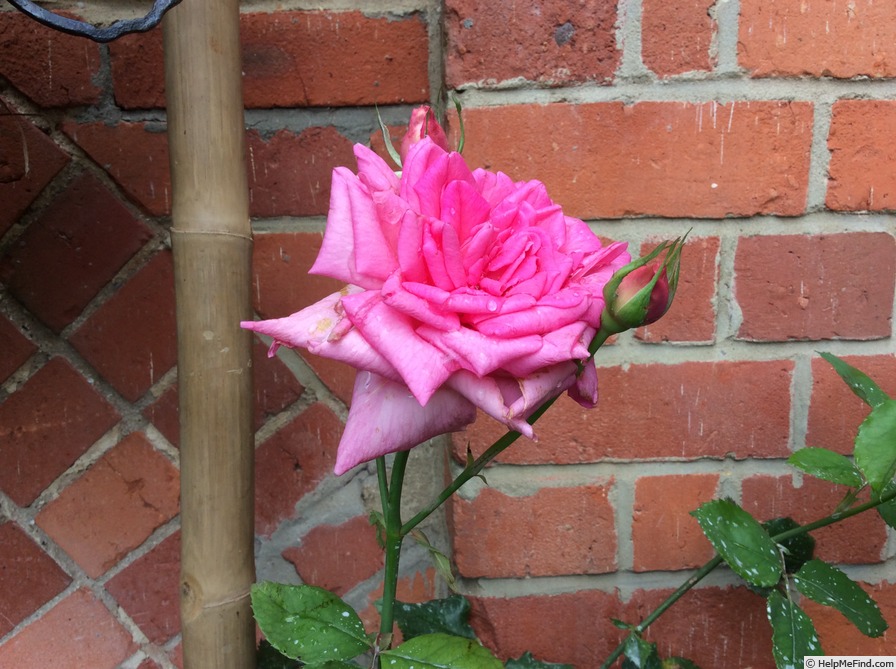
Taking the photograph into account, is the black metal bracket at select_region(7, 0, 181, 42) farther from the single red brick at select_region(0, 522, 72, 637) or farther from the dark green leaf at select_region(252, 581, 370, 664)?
the single red brick at select_region(0, 522, 72, 637)

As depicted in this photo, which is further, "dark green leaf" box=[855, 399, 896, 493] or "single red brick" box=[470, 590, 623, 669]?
"single red brick" box=[470, 590, 623, 669]

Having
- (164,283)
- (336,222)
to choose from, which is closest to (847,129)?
(336,222)

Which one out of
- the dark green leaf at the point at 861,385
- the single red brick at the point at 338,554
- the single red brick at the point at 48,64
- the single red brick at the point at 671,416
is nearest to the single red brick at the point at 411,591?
the single red brick at the point at 338,554

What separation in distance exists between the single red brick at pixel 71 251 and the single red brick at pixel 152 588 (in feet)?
0.68

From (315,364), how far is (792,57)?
43 centimetres

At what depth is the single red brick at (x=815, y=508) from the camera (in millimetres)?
551

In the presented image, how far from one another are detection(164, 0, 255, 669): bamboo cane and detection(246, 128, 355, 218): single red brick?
19 centimetres

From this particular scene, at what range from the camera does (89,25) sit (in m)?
0.26

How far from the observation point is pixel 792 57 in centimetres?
50

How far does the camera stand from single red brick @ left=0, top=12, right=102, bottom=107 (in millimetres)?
515

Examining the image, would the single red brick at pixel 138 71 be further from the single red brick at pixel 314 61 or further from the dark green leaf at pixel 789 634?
the dark green leaf at pixel 789 634

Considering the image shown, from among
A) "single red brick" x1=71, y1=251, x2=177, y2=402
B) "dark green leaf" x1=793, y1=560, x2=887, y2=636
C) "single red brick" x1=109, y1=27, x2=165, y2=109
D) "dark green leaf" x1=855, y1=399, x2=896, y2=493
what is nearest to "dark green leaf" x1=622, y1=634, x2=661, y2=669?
"dark green leaf" x1=793, y1=560, x2=887, y2=636

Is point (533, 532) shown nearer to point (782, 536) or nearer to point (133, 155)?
point (782, 536)

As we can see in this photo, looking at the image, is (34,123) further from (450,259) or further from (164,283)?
(450,259)
